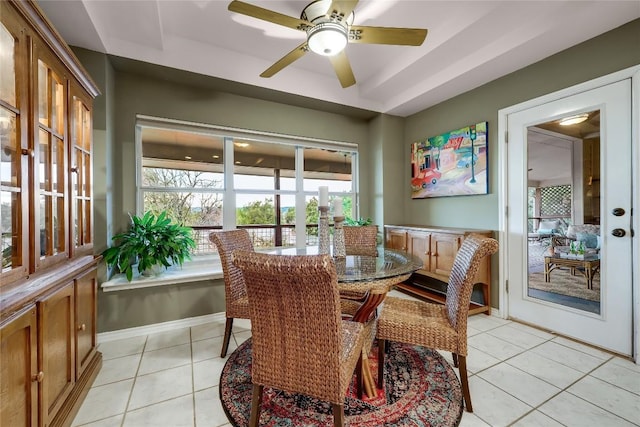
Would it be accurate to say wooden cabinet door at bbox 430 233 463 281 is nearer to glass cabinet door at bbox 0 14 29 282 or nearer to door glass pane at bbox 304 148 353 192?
door glass pane at bbox 304 148 353 192

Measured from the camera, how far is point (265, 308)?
1.18m

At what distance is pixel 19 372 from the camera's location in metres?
1.05

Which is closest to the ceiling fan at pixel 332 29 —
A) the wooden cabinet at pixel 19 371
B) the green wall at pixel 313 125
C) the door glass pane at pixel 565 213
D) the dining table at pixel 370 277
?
the green wall at pixel 313 125

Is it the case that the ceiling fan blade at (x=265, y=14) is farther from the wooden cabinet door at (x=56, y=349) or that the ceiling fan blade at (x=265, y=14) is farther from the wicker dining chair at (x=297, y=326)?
the wooden cabinet door at (x=56, y=349)

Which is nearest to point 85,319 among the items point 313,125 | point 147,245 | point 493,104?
point 147,245

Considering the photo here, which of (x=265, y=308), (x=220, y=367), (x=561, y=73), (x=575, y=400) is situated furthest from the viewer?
(x=561, y=73)

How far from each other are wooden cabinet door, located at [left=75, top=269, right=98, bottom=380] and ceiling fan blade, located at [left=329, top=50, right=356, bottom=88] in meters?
2.29

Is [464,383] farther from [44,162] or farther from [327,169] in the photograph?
[327,169]

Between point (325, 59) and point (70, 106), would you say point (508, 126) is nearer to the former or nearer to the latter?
point (325, 59)

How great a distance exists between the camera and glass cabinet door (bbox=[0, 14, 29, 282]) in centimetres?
109

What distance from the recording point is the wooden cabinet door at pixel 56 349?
3.91 ft

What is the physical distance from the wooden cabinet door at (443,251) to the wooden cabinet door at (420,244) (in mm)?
68

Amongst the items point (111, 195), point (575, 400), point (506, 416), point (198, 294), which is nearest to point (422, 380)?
point (506, 416)

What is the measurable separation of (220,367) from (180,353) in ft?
1.54
